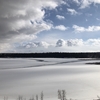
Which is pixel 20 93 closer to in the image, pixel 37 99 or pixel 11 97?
pixel 11 97

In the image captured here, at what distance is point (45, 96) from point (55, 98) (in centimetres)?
97

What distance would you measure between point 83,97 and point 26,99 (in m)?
3.48

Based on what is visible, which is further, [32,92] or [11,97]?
[32,92]

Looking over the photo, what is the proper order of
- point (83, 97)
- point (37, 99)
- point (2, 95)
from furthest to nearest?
point (2, 95), point (83, 97), point (37, 99)

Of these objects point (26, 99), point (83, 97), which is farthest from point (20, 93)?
point (83, 97)

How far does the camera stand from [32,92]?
13.9 m

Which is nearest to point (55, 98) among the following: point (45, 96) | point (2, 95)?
point (45, 96)

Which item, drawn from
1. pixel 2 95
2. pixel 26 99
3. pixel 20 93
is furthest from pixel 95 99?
pixel 2 95

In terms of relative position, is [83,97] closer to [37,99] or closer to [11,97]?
[37,99]

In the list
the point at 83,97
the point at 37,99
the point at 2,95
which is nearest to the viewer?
the point at 37,99

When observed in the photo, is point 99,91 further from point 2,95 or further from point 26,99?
point 2,95

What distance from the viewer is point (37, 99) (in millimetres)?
11484

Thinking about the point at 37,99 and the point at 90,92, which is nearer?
the point at 37,99

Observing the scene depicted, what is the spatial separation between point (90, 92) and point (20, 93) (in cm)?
477
